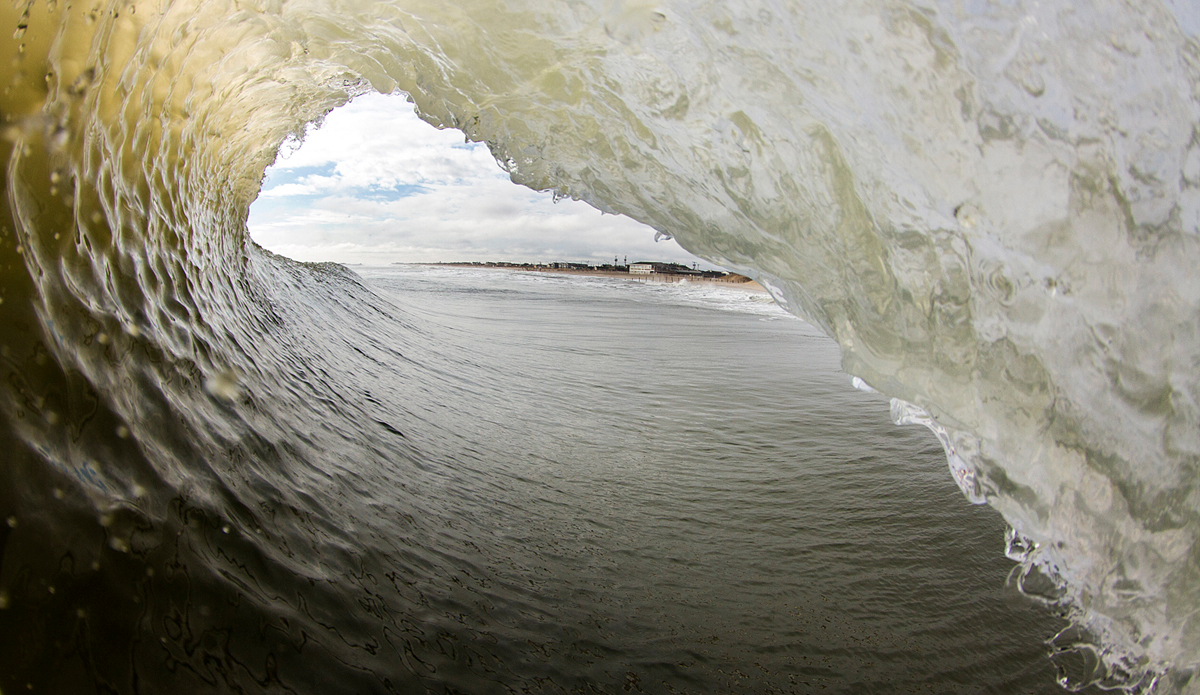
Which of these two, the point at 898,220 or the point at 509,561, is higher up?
the point at 898,220

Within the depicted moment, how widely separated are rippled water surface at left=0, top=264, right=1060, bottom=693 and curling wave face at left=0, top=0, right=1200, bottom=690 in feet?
0.48

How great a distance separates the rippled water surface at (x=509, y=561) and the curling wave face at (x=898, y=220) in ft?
0.48

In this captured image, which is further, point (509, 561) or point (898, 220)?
point (509, 561)

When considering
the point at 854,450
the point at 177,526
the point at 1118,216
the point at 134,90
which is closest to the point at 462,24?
the point at 134,90

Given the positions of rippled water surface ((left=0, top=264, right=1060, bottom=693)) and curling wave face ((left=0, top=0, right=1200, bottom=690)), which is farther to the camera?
curling wave face ((left=0, top=0, right=1200, bottom=690))

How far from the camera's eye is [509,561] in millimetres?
2104

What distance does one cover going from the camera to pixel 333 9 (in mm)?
2393

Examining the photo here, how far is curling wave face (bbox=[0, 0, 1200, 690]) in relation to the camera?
1462 millimetres

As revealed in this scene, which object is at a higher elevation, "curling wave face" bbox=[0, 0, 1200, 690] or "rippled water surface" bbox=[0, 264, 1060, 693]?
"curling wave face" bbox=[0, 0, 1200, 690]

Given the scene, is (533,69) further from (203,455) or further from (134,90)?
(203,455)

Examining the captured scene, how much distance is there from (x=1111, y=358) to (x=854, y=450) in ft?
6.76

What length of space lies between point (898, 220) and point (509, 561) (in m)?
1.66

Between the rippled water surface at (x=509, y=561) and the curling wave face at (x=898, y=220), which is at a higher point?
the curling wave face at (x=898, y=220)

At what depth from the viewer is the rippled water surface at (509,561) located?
123 centimetres
